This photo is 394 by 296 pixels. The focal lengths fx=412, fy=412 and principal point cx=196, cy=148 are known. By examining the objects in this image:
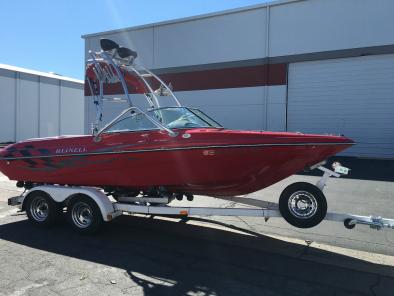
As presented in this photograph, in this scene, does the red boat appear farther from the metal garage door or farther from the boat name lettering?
the metal garage door

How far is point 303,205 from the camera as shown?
5.19m

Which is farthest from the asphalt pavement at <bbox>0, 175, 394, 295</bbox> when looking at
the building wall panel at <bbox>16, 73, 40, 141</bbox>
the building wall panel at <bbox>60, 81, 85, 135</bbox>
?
the building wall panel at <bbox>60, 81, 85, 135</bbox>

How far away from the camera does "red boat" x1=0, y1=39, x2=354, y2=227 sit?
5184 millimetres

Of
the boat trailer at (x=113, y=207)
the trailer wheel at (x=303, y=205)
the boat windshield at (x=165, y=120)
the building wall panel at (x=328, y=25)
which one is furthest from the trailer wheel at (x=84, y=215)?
the building wall panel at (x=328, y=25)

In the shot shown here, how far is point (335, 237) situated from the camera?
622 centimetres

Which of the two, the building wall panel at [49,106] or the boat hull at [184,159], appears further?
the building wall panel at [49,106]

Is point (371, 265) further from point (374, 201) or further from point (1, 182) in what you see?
point (1, 182)

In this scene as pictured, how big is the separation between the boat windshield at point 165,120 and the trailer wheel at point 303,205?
171cm

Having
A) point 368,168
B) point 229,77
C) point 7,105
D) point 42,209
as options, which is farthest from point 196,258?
point 7,105

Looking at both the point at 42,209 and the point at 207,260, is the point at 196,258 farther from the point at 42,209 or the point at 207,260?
the point at 42,209

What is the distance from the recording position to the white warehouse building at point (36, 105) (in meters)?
29.2

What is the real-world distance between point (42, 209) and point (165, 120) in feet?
8.70

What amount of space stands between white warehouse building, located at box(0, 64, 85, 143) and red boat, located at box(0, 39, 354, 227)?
24247 millimetres

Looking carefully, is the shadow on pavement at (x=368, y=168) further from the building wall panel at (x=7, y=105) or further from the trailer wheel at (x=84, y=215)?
the building wall panel at (x=7, y=105)
